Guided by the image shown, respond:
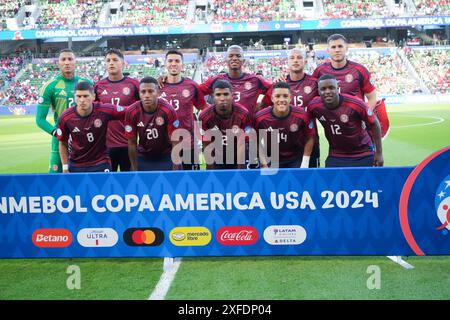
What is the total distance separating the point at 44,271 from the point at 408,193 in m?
3.54

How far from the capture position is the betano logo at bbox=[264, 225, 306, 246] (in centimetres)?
426

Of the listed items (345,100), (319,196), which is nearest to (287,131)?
(345,100)

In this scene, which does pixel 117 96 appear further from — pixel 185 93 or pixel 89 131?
pixel 185 93

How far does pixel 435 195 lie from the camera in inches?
162

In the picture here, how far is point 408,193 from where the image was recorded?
13.5ft

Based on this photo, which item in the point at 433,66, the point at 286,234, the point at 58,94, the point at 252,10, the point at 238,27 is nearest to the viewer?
the point at 286,234

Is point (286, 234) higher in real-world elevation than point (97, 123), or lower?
lower

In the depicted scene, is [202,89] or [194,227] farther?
[202,89]

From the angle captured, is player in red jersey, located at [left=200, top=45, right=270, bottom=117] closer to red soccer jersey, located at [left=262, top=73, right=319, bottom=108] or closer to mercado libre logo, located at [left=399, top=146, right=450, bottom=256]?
red soccer jersey, located at [left=262, top=73, right=319, bottom=108]

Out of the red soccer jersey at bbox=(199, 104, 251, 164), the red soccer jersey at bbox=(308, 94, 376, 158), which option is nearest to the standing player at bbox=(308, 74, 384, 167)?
the red soccer jersey at bbox=(308, 94, 376, 158)

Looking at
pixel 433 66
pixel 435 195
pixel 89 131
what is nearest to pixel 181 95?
pixel 89 131

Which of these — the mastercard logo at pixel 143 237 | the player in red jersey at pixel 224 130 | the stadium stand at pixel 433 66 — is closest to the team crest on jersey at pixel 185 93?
the player in red jersey at pixel 224 130

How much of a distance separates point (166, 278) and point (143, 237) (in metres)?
0.50

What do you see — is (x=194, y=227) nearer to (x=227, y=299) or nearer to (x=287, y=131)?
(x=227, y=299)
